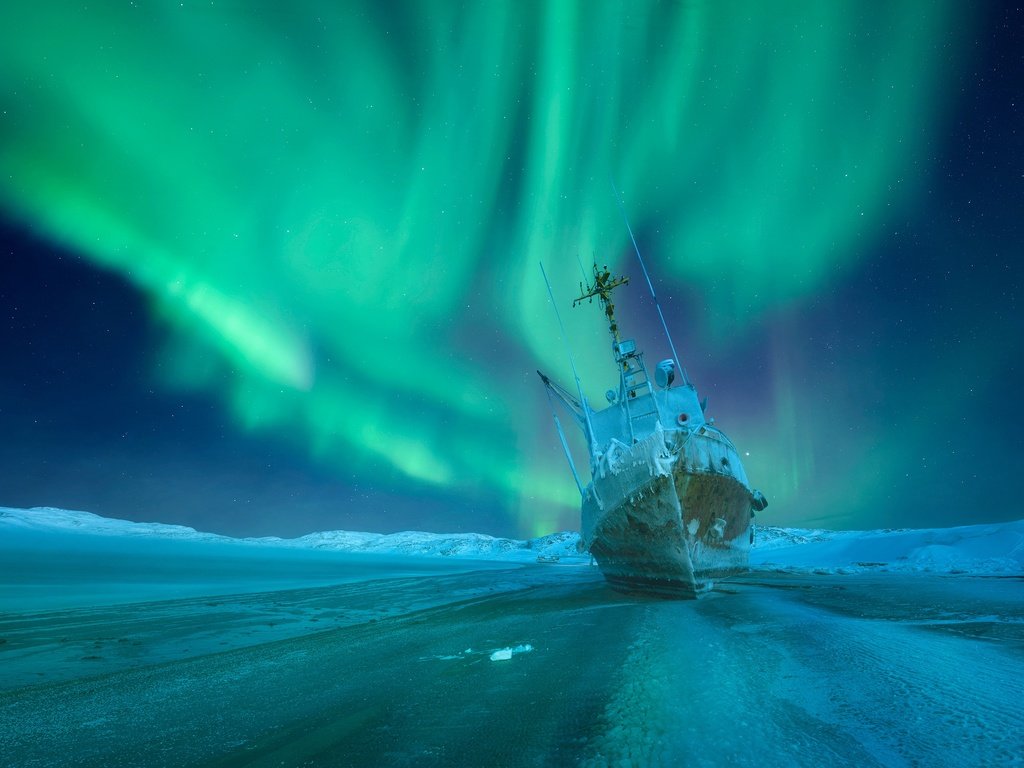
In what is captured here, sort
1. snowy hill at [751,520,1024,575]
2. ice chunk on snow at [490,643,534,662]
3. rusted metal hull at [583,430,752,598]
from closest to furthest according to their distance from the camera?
ice chunk on snow at [490,643,534,662] → rusted metal hull at [583,430,752,598] → snowy hill at [751,520,1024,575]

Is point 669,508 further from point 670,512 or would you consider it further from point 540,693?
point 540,693

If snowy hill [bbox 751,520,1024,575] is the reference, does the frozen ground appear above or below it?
above

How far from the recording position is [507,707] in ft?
15.3

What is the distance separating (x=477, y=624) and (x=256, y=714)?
7262mm

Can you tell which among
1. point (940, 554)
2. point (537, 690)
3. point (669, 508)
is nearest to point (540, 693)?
point (537, 690)

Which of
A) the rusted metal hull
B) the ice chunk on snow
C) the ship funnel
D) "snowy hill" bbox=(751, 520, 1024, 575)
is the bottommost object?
"snowy hill" bbox=(751, 520, 1024, 575)

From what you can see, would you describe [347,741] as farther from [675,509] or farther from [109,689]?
[675,509]

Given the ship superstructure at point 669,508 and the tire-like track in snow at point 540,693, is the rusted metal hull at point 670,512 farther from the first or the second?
the tire-like track in snow at point 540,693

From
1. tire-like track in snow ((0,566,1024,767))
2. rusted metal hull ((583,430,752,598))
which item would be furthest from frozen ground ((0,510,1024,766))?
rusted metal hull ((583,430,752,598))

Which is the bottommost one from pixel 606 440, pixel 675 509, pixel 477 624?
pixel 477 624

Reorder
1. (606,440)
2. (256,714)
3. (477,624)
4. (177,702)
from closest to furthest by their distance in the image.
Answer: (256,714) < (177,702) < (477,624) < (606,440)

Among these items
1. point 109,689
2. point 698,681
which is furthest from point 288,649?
point 698,681

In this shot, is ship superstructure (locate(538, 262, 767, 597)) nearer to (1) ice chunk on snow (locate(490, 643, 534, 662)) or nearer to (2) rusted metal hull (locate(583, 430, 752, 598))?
Result: (2) rusted metal hull (locate(583, 430, 752, 598))

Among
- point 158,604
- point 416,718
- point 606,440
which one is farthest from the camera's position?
point 606,440
